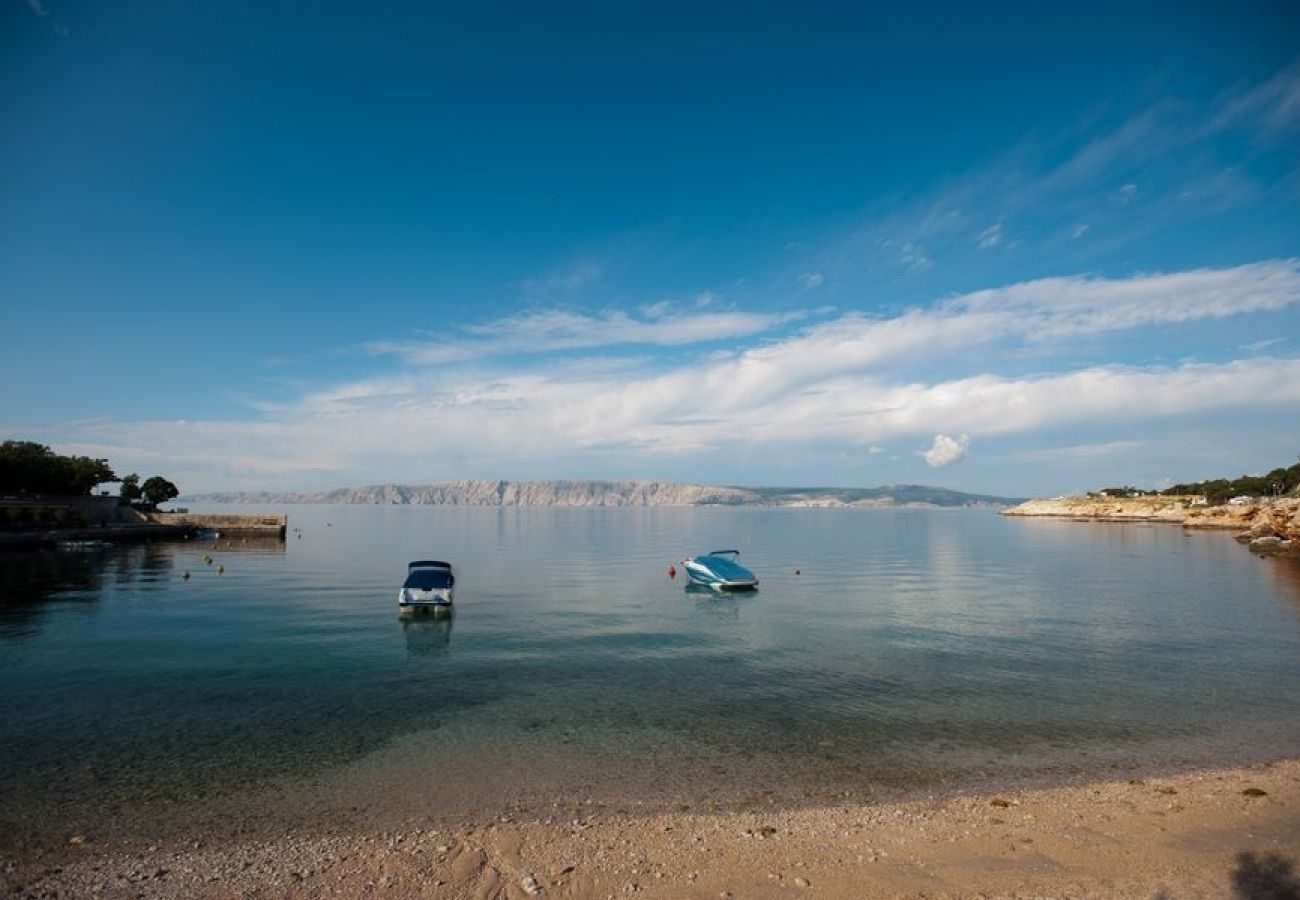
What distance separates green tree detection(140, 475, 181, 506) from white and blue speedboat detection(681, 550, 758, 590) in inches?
4743

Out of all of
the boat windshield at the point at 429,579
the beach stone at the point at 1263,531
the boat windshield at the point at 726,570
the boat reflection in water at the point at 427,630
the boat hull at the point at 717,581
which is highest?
the beach stone at the point at 1263,531

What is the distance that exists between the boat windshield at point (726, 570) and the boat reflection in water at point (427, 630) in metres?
24.1

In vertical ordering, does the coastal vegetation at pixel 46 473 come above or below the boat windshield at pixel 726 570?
above

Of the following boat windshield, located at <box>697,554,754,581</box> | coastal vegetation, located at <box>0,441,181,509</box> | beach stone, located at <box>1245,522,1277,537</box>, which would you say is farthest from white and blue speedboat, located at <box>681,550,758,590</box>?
coastal vegetation, located at <box>0,441,181,509</box>

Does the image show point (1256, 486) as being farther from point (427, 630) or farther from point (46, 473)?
point (46, 473)

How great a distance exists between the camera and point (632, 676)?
27547 millimetres

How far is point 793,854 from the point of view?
40.4 feet

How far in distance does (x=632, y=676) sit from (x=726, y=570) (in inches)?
1239

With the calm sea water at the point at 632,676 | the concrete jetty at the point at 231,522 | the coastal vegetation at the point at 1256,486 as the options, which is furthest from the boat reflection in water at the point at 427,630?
the coastal vegetation at the point at 1256,486

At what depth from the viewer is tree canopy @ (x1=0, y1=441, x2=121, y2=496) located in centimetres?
9575

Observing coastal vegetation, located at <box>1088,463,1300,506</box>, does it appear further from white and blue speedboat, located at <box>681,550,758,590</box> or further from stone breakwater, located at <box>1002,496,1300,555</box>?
white and blue speedboat, located at <box>681,550,758,590</box>

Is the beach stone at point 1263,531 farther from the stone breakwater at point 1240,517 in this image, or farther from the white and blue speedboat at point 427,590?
the white and blue speedboat at point 427,590

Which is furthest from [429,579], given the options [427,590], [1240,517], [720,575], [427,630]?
[1240,517]

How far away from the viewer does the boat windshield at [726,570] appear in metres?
57.1
